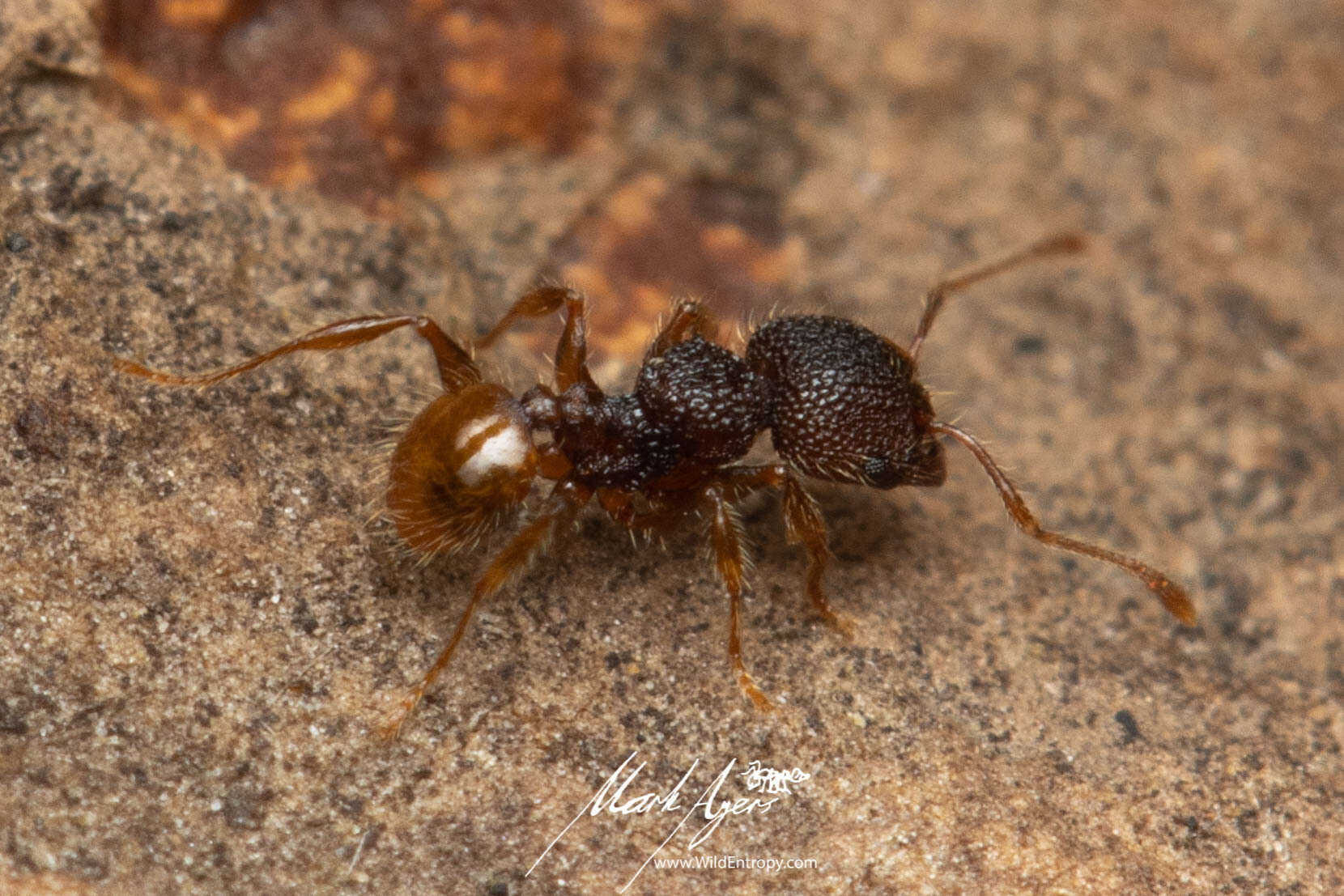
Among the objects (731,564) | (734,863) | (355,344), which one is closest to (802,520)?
(731,564)

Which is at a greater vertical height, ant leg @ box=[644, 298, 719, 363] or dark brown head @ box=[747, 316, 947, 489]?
ant leg @ box=[644, 298, 719, 363]

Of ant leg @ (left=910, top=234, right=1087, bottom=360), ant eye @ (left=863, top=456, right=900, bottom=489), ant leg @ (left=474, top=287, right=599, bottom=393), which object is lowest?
ant eye @ (left=863, top=456, right=900, bottom=489)

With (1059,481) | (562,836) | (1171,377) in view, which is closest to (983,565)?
(1059,481)

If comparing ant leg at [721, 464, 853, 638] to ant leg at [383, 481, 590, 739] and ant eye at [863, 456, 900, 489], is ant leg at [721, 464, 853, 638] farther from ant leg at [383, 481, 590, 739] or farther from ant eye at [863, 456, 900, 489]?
ant leg at [383, 481, 590, 739]

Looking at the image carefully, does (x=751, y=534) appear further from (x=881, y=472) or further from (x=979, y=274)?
(x=979, y=274)

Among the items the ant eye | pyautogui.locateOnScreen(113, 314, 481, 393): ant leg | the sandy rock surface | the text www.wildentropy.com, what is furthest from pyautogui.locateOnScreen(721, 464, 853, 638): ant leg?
pyautogui.locateOnScreen(113, 314, 481, 393): ant leg
